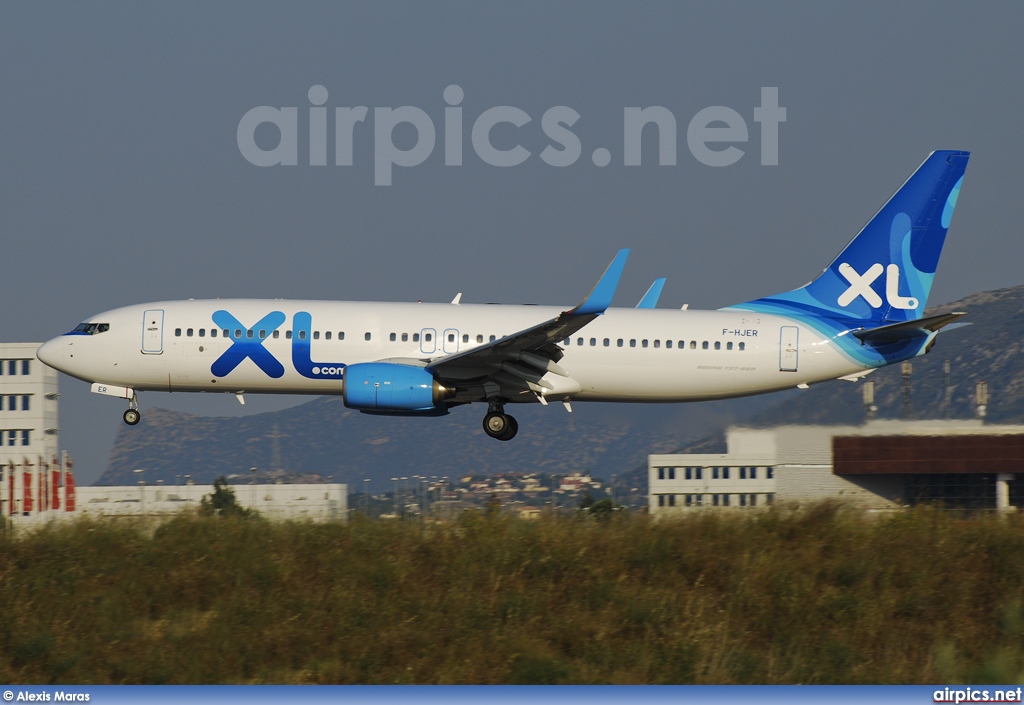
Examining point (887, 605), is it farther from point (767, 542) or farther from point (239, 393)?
point (239, 393)

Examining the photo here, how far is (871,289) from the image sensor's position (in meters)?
30.5

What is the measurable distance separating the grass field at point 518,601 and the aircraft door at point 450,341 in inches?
345

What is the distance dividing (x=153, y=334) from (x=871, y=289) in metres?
18.3

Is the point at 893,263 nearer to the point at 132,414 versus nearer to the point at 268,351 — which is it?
the point at 268,351

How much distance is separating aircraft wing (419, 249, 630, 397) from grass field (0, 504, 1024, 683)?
6.18 metres

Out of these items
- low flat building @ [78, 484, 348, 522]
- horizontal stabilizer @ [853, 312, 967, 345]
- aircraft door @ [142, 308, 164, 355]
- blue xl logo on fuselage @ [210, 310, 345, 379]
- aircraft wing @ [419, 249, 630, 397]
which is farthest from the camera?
aircraft door @ [142, 308, 164, 355]

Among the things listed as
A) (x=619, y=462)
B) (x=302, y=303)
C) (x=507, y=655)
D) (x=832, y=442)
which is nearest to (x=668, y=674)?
(x=507, y=655)

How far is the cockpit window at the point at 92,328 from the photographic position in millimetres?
29797

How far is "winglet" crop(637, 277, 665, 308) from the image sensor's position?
100ft

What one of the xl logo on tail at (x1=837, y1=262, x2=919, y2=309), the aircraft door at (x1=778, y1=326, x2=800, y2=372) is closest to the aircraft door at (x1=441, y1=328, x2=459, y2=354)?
the aircraft door at (x1=778, y1=326, x2=800, y2=372)

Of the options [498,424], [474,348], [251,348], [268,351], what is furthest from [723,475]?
[251,348]

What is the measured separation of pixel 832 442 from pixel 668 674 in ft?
74.3

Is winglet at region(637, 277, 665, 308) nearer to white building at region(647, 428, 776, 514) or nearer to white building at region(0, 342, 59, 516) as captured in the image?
white building at region(647, 428, 776, 514)

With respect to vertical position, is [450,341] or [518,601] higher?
[450,341]
